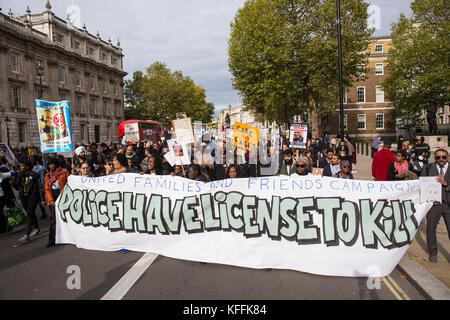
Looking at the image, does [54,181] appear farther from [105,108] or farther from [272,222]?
[105,108]

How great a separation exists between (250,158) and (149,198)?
392 centimetres

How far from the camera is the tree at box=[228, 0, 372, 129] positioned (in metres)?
26.5

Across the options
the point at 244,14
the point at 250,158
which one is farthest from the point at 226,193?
the point at 244,14

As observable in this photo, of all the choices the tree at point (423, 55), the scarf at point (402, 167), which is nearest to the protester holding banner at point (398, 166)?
the scarf at point (402, 167)

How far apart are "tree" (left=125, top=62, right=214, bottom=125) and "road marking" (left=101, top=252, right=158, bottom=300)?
198ft

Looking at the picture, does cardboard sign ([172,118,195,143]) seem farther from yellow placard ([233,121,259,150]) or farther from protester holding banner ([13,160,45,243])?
protester holding banner ([13,160,45,243])

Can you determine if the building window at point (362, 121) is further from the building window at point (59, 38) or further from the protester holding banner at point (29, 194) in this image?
the protester holding banner at point (29, 194)

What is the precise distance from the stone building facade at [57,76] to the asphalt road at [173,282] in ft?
99.9

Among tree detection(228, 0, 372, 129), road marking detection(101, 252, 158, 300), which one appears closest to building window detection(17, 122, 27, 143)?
tree detection(228, 0, 372, 129)

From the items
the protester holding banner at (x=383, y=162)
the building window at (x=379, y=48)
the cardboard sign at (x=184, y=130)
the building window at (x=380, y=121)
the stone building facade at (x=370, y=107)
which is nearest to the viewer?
the cardboard sign at (x=184, y=130)

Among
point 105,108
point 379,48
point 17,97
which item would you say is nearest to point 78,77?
point 105,108

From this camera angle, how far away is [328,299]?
12.6 ft

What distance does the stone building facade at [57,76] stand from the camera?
34.2m
